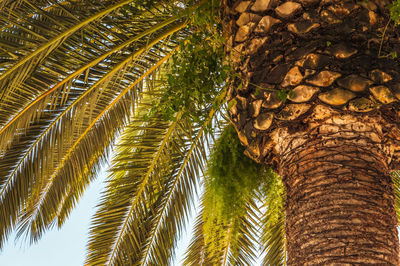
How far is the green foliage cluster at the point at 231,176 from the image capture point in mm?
4297

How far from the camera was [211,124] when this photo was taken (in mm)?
4340

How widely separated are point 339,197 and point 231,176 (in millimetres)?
1597

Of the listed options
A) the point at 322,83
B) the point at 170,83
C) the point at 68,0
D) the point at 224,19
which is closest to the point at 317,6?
the point at 322,83

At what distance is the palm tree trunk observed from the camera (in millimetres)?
2713

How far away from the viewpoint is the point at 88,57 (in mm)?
4766

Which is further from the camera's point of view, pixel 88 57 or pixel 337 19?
pixel 88 57

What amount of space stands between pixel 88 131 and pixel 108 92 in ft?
1.73

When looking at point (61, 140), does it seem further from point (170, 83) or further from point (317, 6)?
point (317, 6)

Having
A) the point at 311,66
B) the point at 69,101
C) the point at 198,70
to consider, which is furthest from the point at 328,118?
the point at 69,101

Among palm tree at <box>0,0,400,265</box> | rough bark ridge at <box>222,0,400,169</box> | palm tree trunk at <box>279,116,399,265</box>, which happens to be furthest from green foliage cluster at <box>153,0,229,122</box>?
palm tree trunk at <box>279,116,399,265</box>

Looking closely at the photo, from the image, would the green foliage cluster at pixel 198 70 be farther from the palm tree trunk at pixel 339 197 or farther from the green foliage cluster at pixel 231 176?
the palm tree trunk at pixel 339 197

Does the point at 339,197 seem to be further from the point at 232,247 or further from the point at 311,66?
the point at 232,247

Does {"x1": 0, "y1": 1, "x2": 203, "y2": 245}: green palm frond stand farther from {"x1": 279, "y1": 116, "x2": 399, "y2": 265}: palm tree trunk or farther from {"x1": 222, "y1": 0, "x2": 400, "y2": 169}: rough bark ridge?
{"x1": 279, "y1": 116, "x2": 399, "y2": 265}: palm tree trunk

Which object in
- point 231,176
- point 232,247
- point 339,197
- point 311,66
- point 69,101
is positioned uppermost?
point 69,101
